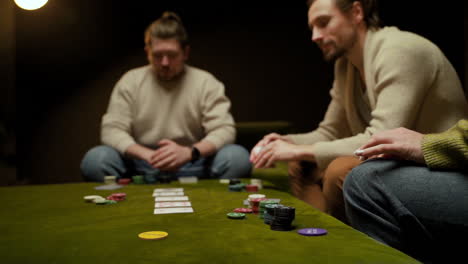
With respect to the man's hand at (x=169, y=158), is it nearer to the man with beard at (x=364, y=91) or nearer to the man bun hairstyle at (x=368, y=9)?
the man with beard at (x=364, y=91)

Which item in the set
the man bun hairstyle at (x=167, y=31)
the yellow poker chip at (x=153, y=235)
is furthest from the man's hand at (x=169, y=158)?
the yellow poker chip at (x=153, y=235)

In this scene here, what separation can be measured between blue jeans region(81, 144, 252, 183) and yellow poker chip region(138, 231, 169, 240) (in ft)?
3.54

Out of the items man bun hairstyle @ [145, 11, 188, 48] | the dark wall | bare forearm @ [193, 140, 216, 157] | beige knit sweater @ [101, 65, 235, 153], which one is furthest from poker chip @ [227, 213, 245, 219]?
the dark wall

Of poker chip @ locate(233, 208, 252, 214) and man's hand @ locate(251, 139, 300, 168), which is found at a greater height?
man's hand @ locate(251, 139, 300, 168)

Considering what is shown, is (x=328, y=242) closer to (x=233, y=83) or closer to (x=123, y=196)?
(x=123, y=196)

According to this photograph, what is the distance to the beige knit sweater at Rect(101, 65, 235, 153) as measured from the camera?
2473 mm

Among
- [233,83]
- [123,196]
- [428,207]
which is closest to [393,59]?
[428,207]

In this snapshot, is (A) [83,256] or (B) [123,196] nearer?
(A) [83,256]

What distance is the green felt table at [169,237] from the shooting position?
2.75 ft

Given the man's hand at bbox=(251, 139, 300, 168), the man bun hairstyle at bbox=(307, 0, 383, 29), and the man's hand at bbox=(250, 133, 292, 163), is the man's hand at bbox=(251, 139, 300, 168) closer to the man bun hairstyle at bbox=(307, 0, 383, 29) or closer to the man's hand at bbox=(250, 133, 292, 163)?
the man's hand at bbox=(250, 133, 292, 163)

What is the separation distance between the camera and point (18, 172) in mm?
3551

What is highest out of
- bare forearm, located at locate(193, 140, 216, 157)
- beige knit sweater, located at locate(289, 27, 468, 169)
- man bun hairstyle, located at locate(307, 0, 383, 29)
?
man bun hairstyle, located at locate(307, 0, 383, 29)

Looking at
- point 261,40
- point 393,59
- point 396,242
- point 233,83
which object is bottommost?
point 396,242

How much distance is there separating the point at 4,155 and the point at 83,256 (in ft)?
8.78
